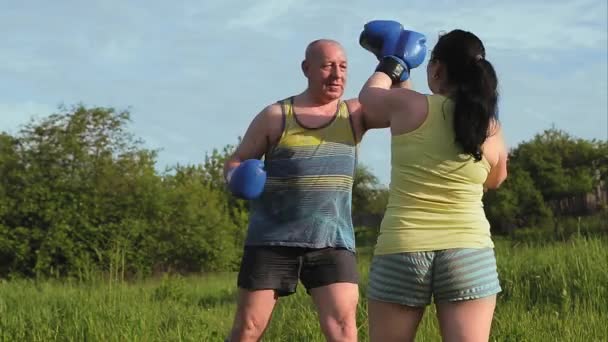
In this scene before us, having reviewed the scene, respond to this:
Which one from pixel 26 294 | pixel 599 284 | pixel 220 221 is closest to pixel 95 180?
pixel 220 221

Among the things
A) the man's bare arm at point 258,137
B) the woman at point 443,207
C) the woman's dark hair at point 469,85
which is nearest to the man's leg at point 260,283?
the man's bare arm at point 258,137

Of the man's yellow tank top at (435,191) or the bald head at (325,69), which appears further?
the bald head at (325,69)

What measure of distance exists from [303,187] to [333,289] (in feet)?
1.54

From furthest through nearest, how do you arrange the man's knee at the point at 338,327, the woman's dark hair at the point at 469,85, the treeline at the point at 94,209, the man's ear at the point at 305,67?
the treeline at the point at 94,209 < the man's ear at the point at 305,67 < the man's knee at the point at 338,327 < the woman's dark hair at the point at 469,85

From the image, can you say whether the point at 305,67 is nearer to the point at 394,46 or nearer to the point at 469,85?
the point at 394,46

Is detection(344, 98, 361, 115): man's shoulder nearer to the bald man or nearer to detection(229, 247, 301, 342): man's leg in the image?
the bald man

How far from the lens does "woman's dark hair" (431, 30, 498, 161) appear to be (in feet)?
9.52

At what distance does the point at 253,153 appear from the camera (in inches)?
157

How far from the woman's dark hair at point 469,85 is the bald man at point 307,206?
38.1 inches

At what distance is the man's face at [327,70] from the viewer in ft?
12.9

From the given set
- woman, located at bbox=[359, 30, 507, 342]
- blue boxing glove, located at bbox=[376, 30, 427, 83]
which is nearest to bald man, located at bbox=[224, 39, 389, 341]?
blue boxing glove, located at bbox=[376, 30, 427, 83]

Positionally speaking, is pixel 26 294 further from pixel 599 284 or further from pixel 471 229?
pixel 471 229

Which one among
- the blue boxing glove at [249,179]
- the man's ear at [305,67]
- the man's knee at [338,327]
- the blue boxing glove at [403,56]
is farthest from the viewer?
the man's ear at [305,67]

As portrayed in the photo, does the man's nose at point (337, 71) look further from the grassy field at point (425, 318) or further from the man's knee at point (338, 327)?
the grassy field at point (425, 318)
